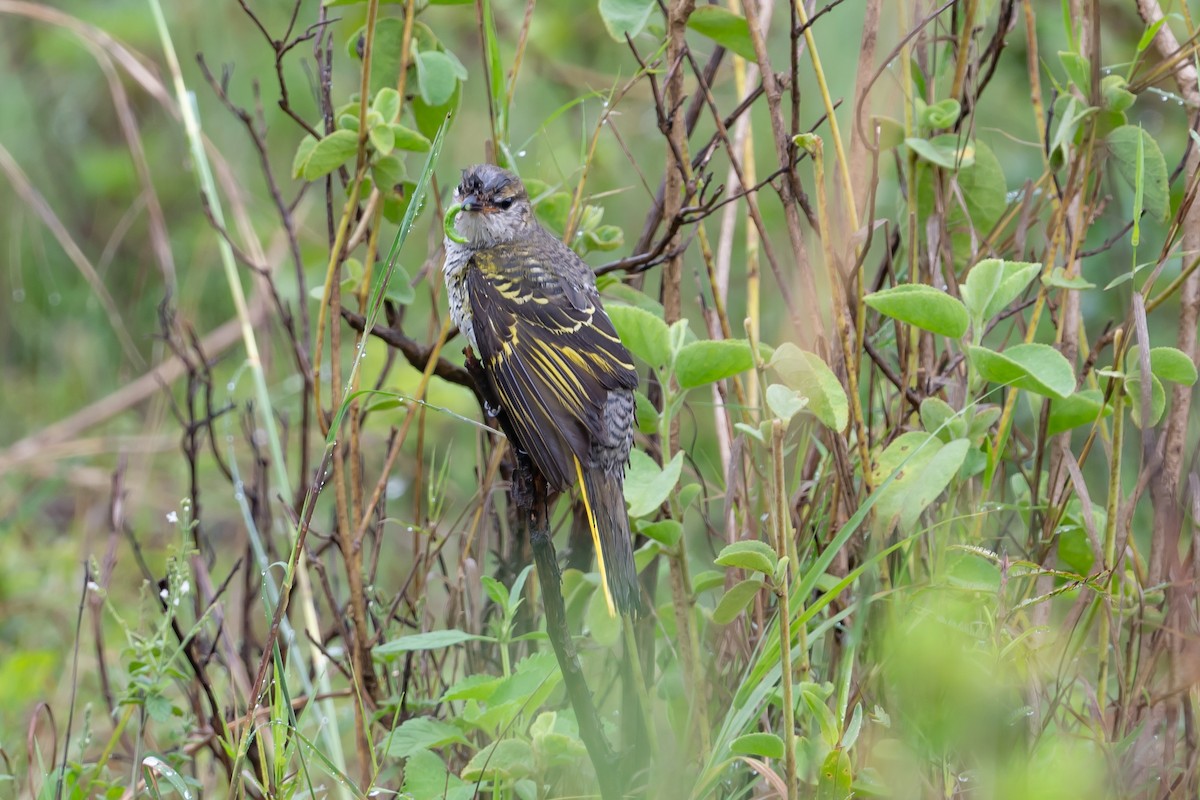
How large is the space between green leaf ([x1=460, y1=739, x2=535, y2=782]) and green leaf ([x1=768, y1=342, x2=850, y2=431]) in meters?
0.84

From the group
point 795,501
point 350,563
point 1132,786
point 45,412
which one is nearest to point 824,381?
point 795,501

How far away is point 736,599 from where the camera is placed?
89.8 inches

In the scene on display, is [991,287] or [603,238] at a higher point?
[603,238]

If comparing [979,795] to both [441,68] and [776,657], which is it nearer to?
[776,657]

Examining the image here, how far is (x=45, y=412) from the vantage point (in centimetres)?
603

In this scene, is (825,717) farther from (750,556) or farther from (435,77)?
(435,77)

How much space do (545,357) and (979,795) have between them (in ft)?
4.53

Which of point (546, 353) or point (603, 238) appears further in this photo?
point (603, 238)

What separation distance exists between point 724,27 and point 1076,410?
1139 mm

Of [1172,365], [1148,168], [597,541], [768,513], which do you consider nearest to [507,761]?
[597,541]

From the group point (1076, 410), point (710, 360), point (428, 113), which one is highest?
point (428, 113)

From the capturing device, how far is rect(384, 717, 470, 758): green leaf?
7.63 ft

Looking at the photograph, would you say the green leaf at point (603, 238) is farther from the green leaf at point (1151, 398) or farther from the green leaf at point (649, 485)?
the green leaf at point (1151, 398)

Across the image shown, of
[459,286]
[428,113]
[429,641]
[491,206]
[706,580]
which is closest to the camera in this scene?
[429,641]
